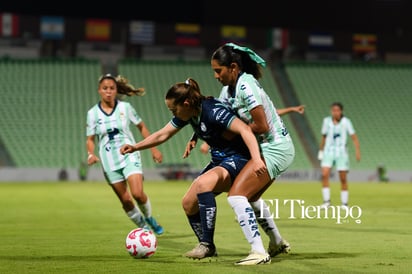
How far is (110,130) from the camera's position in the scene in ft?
38.3

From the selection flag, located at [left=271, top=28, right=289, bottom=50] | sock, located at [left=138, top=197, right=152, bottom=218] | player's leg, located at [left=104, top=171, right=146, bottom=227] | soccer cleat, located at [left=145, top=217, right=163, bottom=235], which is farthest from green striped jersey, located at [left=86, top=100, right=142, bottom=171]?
flag, located at [left=271, top=28, right=289, bottom=50]

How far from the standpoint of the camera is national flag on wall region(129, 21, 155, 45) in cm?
4097

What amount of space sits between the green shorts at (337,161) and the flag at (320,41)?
25318 millimetres

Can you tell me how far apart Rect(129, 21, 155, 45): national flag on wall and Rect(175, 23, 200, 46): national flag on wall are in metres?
1.35

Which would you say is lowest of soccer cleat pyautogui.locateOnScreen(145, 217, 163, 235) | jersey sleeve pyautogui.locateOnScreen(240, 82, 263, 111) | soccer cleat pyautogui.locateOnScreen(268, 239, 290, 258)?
soccer cleat pyautogui.locateOnScreen(268, 239, 290, 258)

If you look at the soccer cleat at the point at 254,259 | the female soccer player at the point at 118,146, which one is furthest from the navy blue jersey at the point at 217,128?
the female soccer player at the point at 118,146

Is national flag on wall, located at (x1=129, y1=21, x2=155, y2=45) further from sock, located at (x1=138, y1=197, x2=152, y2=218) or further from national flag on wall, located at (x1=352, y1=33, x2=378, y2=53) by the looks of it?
sock, located at (x1=138, y1=197, x2=152, y2=218)

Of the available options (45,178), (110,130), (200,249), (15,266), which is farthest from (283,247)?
(45,178)

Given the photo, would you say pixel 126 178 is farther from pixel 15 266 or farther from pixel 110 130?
pixel 15 266

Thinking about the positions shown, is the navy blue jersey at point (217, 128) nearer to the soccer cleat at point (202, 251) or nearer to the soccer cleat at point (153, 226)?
the soccer cleat at point (202, 251)

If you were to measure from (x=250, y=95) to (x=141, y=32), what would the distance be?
3368cm

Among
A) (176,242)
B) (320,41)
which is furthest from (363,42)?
(176,242)

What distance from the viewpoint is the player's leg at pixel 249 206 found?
7.86 meters

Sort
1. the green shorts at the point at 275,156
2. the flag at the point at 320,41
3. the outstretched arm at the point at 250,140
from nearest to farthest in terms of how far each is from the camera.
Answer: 1. the outstretched arm at the point at 250,140
2. the green shorts at the point at 275,156
3. the flag at the point at 320,41
